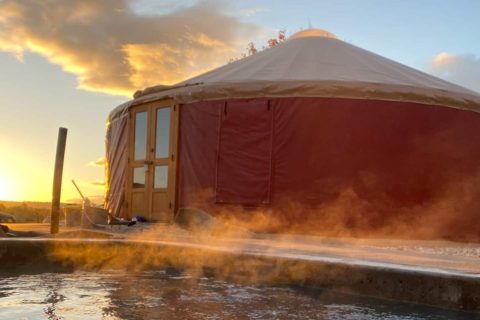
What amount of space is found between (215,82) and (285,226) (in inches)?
59.6

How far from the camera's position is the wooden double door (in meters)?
5.66

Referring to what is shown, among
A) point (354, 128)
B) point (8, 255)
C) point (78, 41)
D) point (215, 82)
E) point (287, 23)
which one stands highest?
point (287, 23)

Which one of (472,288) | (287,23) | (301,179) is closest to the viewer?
(472,288)

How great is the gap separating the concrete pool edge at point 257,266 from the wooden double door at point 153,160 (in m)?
2.42

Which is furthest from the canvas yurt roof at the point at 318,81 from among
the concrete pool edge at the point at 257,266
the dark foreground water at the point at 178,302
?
the dark foreground water at the point at 178,302

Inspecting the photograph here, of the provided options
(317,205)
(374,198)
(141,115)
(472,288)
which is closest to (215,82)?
(141,115)

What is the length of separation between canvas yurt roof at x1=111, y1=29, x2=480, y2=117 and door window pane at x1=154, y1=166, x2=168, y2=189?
72cm

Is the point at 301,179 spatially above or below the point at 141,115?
below

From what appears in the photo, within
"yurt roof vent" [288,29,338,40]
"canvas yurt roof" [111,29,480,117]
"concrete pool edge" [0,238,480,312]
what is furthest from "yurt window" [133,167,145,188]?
"concrete pool edge" [0,238,480,312]

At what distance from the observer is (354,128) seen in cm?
520

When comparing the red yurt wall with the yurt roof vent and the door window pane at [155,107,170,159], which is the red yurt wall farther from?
the yurt roof vent

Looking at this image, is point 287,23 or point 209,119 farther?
point 287,23

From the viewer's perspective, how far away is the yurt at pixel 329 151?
5160mm

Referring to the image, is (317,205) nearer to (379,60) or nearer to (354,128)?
(354,128)
